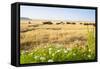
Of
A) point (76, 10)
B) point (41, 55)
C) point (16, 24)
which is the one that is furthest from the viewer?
point (76, 10)

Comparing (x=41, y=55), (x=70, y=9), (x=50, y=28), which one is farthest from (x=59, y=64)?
(x=70, y=9)

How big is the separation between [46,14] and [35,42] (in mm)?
420

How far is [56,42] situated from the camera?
3.60m

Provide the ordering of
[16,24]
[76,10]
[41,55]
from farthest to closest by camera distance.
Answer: [76,10] → [41,55] → [16,24]

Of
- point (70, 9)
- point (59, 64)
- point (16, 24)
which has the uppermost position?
point (70, 9)

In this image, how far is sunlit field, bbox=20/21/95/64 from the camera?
134 inches

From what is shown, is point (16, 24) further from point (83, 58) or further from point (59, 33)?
point (83, 58)

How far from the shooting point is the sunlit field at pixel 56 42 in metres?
3.39

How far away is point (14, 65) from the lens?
3.33 meters

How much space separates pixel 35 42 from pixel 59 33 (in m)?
0.39

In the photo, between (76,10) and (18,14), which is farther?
(76,10)

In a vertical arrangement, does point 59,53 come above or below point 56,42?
below

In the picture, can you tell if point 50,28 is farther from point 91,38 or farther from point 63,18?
point 91,38

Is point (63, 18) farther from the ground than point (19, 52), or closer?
farther from the ground
